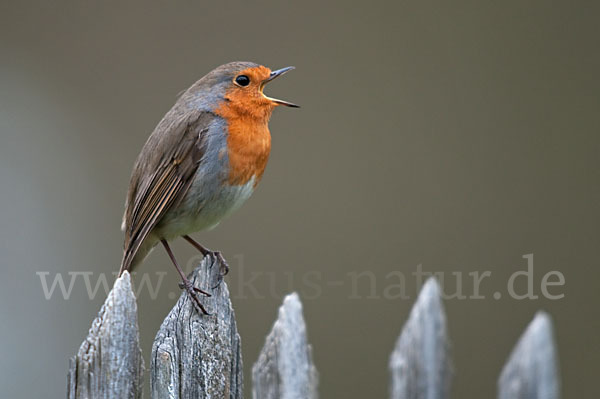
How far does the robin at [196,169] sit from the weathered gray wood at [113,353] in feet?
4.12

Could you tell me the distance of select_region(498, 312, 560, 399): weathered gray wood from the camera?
1.70m

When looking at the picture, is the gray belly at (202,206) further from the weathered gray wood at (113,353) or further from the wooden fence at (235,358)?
the weathered gray wood at (113,353)

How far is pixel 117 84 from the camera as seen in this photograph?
5.26 m

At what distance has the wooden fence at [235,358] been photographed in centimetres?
174

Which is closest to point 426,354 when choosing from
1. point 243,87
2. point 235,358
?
point 235,358

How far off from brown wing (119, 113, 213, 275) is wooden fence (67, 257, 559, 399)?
0.84m

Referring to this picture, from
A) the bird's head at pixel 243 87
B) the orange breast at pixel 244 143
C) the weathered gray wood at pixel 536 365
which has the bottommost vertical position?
the weathered gray wood at pixel 536 365

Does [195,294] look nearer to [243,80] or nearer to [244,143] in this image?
[244,143]

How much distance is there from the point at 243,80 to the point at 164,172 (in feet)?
2.01

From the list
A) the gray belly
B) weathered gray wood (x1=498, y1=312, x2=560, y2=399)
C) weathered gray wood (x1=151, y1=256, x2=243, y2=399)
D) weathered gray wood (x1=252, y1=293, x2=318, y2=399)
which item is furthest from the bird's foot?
weathered gray wood (x1=498, y1=312, x2=560, y2=399)

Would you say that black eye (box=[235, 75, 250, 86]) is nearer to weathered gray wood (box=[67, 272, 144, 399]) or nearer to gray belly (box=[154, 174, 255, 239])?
gray belly (box=[154, 174, 255, 239])

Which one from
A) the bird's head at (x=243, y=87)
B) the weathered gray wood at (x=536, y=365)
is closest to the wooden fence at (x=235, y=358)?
the weathered gray wood at (x=536, y=365)

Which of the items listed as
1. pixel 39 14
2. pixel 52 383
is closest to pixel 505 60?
pixel 39 14

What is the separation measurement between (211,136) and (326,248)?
5.51ft
